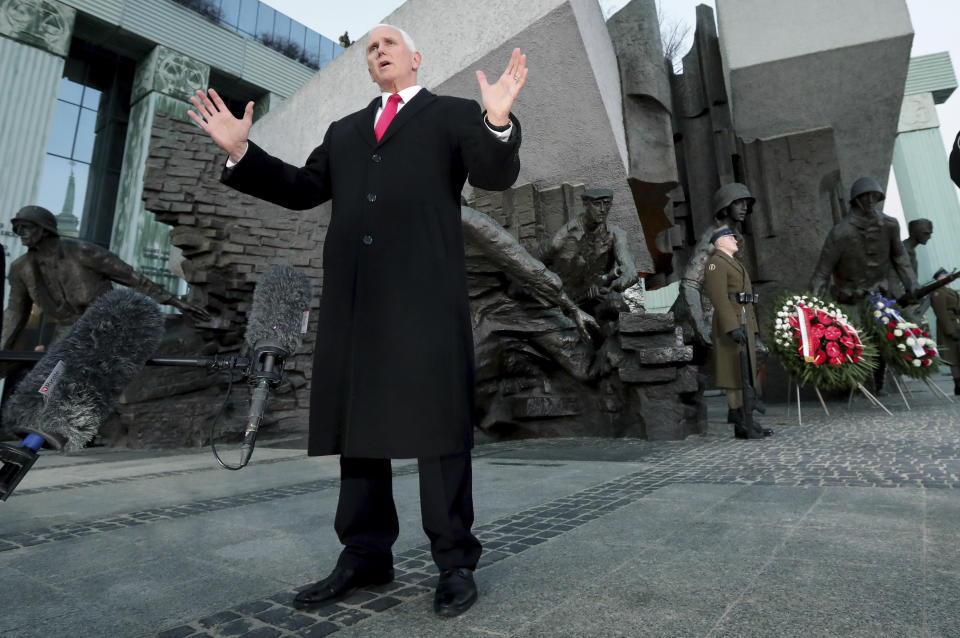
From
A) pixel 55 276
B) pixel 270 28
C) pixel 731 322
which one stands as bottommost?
pixel 731 322

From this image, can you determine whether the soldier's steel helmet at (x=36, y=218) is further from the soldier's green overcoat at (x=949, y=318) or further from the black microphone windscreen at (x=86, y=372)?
the soldier's green overcoat at (x=949, y=318)

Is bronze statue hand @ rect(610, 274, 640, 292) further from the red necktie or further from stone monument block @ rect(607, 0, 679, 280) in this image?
the red necktie

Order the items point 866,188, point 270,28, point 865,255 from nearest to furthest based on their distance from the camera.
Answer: point 866,188, point 865,255, point 270,28

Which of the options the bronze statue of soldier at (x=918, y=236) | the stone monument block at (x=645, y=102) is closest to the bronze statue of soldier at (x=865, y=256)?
the bronze statue of soldier at (x=918, y=236)

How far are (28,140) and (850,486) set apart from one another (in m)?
17.9

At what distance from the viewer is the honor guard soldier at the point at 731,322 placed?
4938 mm

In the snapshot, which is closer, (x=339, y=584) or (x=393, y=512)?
(x=339, y=584)

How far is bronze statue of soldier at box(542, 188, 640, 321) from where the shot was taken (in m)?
5.74

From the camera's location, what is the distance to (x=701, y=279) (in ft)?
18.6

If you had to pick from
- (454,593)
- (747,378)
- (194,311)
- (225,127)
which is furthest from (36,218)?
(747,378)

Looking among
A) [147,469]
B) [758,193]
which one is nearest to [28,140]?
[147,469]

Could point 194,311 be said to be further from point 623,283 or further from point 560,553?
point 560,553

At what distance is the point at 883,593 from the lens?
1299 millimetres

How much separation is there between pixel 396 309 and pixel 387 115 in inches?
27.5
